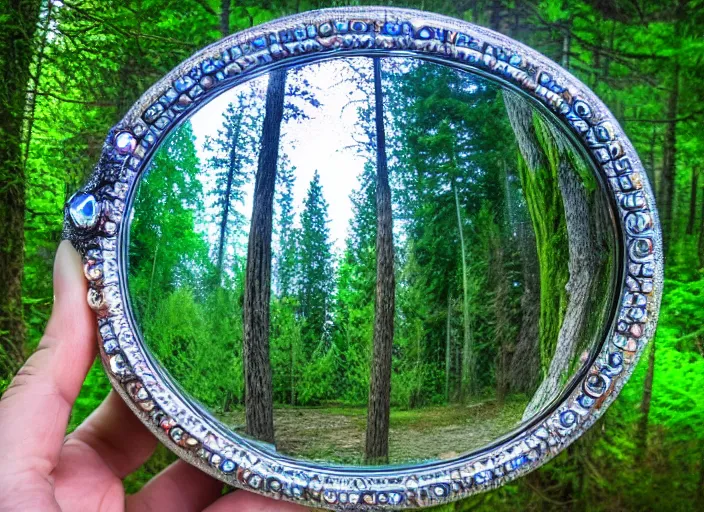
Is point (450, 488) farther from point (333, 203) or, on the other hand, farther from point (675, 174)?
point (675, 174)

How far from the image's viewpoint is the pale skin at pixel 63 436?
2.39ft

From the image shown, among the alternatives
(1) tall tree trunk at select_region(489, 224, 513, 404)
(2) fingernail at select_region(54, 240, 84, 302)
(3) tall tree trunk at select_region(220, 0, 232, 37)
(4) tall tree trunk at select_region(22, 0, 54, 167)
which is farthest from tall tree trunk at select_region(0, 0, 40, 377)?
(1) tall tree trunk at select_region(489, 224, 513, 404)

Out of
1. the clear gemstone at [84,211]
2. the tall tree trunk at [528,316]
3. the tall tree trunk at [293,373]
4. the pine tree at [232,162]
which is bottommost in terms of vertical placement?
the tall tree trunk at [293,373]

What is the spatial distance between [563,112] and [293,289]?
1.36 ft

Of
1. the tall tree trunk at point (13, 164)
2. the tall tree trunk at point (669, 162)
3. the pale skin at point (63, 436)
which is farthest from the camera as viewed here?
the tall tree trunk at point (669, 162)

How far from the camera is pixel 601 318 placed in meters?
0.80

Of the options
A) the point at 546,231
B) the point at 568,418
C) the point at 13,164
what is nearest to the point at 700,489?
the point at 568,418

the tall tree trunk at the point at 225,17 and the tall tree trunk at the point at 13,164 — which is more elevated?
the tall tree trunk at the point at 225,17

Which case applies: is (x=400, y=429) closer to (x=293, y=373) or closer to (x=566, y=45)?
(x=293, y=373)

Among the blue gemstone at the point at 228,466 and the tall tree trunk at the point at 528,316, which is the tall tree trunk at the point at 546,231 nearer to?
the tall tree trunk at the point at 528,316

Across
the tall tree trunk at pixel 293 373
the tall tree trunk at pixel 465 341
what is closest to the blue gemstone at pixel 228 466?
the tall tree trunk at pixel 293 373

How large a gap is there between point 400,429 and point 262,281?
0.27 m

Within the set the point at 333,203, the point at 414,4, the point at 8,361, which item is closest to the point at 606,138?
the point at 333,203

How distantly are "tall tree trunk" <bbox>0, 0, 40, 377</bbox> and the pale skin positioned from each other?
1.62 feet
